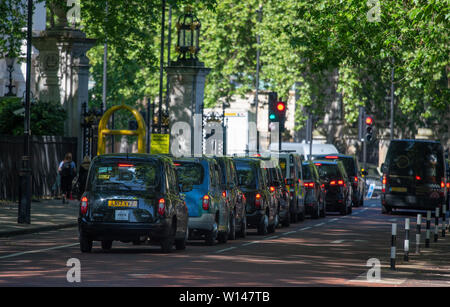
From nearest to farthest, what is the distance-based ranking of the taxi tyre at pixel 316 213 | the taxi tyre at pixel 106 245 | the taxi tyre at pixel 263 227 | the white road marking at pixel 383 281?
the white road marking at pixel 383 281, the taxi tyre at pixel 106 245, the taxi tyre at pixel 263 227, the taxi tyre at pixel 316 213

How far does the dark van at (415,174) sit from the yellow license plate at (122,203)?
23863mm

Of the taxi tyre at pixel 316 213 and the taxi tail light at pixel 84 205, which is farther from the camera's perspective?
the taxi tyre at pixel 316 213

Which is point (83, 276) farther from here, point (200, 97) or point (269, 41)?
point (269, 41)

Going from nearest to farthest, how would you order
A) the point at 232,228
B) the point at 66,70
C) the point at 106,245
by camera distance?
the point at 106,245
the point at 232,228
the point at 66,70

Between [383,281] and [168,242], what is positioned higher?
[168,242]

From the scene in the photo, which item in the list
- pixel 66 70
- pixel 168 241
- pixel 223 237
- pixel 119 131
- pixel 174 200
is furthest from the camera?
pixel 66 70

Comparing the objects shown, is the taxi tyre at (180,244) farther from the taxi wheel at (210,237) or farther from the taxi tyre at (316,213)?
the taxi tyre at (316,213)

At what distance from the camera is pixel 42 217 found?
3125cm

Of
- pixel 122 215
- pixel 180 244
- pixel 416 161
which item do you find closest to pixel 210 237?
pixel 180 244

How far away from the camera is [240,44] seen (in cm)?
7394

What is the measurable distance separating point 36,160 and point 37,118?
7.48 ft

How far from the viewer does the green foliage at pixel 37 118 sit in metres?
40.5

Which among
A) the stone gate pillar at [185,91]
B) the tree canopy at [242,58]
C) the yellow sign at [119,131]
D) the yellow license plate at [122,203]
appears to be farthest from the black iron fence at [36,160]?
the yellow license plate at [122,203]

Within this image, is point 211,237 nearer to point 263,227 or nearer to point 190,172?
point 190,172
